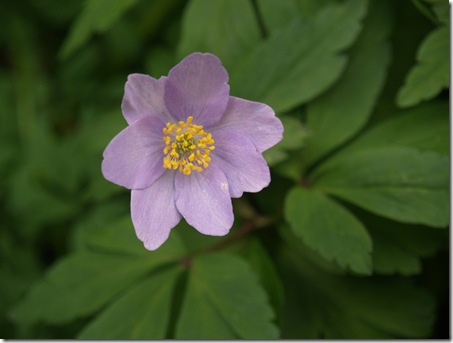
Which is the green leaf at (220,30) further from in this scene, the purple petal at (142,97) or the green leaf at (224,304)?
the green leaf at (224,304)

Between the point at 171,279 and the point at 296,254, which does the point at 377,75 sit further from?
the point at 171,279

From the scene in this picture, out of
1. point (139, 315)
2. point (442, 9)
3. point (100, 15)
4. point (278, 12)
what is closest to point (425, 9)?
point (442, 9)

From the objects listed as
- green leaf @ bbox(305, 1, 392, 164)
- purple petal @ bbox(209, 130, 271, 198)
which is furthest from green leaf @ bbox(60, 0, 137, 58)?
green leaf @ bbox(305, 1, 392, 164)

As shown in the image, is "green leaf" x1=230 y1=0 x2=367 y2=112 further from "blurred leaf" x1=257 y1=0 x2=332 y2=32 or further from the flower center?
the flower center

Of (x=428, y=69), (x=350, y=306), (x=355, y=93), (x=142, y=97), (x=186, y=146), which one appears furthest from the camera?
(x=350, y=306)

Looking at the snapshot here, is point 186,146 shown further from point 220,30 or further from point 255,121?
point 220,30

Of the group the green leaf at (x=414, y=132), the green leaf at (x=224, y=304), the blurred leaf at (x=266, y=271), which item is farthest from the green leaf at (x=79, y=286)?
the green leaf at (x=414, y=132)
